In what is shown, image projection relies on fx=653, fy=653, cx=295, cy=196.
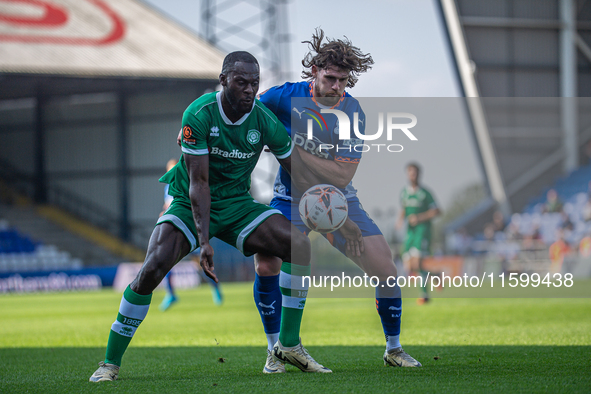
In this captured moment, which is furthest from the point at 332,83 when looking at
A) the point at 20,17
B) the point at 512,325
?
the point at 20,17

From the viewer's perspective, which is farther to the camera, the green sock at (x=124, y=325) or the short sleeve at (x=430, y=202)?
the short sleeve at (x=430, y=202)

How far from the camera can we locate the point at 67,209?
31.5m

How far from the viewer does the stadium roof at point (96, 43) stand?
2434 cm

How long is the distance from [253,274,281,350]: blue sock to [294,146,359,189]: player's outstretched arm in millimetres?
854

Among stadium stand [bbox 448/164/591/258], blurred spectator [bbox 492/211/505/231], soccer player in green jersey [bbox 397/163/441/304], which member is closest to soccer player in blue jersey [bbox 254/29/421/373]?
soccer player in green jersey [bbox 397/163/441/304]

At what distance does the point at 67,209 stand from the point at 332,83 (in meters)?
29.0

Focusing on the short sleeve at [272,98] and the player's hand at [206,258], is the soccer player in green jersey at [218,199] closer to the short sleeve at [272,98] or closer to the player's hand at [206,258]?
the player's hand at [206,258]

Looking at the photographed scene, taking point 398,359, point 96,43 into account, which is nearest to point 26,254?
point 96,43

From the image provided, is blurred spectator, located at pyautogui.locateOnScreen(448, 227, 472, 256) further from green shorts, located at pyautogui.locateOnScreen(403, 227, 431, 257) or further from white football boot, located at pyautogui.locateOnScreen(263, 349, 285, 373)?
white football boot, located at pyautogui.locateOnScreen(263, 349, 285, 373)

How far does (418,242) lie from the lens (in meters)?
11.8

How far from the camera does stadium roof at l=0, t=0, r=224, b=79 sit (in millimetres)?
24344

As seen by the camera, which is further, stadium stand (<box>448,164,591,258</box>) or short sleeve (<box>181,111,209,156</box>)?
stadium stand (<box>448,164,591,258</box>)

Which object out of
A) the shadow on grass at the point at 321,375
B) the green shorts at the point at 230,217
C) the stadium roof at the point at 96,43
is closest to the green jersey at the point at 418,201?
the shadow on grass at the point at 321,375

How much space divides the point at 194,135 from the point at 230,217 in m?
0.66
